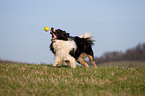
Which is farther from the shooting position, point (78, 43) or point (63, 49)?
point (78, 43)

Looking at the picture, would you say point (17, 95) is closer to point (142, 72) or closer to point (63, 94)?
point (63, 94)

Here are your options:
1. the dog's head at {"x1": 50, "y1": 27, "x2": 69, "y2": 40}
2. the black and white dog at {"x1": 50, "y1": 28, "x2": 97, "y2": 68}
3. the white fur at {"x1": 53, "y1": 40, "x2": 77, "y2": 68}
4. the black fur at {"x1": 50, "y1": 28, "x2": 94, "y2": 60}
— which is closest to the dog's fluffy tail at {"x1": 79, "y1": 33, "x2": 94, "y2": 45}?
the black fur at {"x1": 50, "y1": 28, "x2": 94, "y2": 60}

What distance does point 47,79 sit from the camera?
850cm

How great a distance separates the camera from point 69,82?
8.11m

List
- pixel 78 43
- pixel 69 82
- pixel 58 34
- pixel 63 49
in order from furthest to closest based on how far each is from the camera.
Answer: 1. pixel 78 43
2. pixel 58 34
3. pixel 63 49
4. pixel 69 82

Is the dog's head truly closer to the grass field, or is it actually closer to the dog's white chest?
the dog's white chest

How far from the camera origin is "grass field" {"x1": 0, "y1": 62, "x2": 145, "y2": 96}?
7.00m

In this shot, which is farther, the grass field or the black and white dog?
the black and white dog

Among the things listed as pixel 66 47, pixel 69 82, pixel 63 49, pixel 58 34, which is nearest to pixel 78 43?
pixel 66 47

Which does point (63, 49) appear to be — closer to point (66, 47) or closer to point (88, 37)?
point (66, 47)

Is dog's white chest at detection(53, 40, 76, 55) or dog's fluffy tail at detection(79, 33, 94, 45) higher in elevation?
dog's fluffy tail at detection(79, 33, 94, 45)

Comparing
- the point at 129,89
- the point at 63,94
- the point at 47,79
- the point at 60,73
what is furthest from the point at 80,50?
the point at 63,94

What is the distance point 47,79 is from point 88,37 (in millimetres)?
3692

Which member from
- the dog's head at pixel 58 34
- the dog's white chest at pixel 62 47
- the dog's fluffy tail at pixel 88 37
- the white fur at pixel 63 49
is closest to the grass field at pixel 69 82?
the white fur at pixel 63 49
